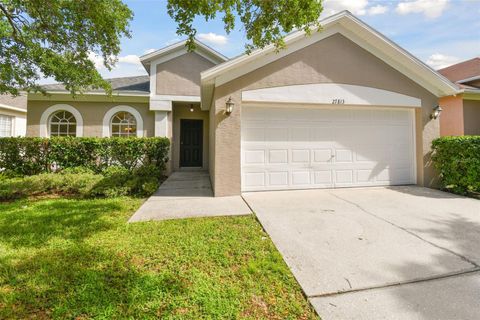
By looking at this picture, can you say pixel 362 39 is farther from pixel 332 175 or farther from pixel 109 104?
pixel 109 104

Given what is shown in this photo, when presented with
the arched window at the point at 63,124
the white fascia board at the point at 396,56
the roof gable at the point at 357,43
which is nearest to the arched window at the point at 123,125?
the arched window at the point at 63,124

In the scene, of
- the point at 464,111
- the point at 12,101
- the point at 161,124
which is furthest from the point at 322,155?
the point at 12,101

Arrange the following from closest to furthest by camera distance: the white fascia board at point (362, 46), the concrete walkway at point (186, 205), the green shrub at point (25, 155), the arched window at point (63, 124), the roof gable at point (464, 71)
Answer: the concrete walkway at point (186, 205) → the white fascia board at point (362, 46) → the green shrub at point (25, 155) → the arched window at point (63, 124) → the roof gable at point (464, 71)

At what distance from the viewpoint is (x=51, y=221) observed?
14.5 ft

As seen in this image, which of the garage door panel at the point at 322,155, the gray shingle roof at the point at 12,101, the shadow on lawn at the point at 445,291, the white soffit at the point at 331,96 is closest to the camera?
the shadow on lawn at the point at 445,291

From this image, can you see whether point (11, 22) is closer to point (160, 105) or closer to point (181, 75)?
point (160, 105)

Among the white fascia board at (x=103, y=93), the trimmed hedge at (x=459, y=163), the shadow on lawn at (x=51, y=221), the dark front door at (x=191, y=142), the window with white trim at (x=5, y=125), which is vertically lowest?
the shadow on lawn at (x=51, y=221)

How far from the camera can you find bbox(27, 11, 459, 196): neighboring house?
20.2 ft

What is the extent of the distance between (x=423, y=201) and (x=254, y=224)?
4.63 meters

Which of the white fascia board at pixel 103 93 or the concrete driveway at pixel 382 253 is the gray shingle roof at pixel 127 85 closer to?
the white fascia board at pixel 103 93

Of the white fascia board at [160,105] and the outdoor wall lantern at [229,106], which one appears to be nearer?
the outdoor wall lantern at [229,106]

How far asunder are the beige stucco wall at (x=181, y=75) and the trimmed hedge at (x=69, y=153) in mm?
3672

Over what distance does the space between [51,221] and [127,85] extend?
31.3ft

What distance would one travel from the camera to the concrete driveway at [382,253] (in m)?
2.22
